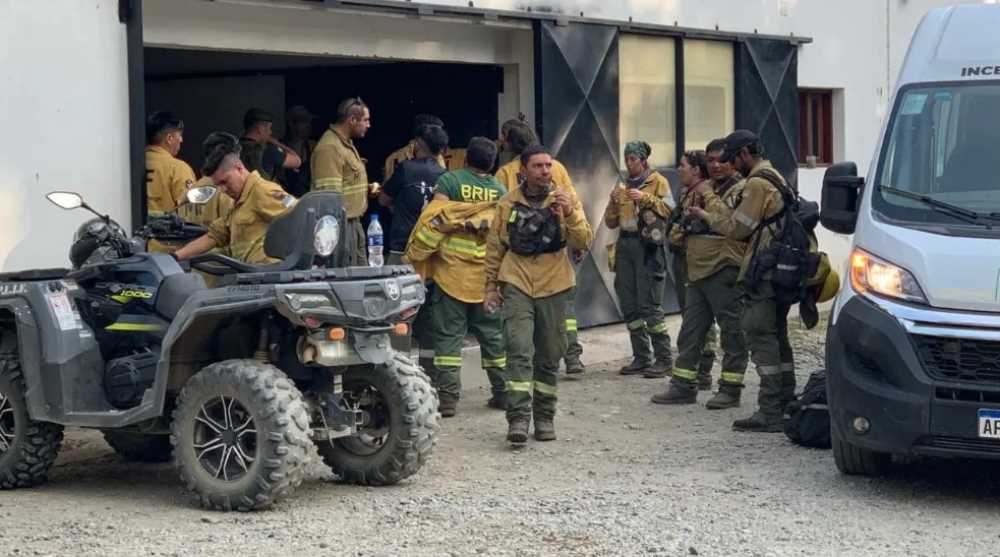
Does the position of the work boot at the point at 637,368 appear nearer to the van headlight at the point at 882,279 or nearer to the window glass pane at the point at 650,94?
the window glass pane at the point at 650,94

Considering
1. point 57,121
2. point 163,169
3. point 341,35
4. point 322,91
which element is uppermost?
point 341,35

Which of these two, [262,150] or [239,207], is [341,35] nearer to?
[262,150]

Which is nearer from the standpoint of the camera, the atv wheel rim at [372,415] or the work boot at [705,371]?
the atv wheel rim at [372,415]

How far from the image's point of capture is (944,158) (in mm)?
8266

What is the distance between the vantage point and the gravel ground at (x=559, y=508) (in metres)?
7.00

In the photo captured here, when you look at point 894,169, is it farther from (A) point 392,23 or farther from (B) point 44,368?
(A) point 392,23

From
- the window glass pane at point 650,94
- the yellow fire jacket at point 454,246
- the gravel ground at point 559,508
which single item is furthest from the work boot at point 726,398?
the window glass pane at point 650,94

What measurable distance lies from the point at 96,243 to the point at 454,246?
10.3 feet

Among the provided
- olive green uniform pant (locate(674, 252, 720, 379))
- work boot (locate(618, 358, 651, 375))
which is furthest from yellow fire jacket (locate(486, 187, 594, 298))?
work boot (locate(618, 358, 651, 375))

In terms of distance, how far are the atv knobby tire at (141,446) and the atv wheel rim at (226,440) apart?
4.26 feet

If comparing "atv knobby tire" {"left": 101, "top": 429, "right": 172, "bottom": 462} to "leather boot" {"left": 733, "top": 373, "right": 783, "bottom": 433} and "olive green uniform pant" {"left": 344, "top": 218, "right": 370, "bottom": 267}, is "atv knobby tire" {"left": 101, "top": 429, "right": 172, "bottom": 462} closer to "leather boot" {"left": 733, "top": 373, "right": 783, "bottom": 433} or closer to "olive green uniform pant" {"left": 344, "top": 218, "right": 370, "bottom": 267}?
"olive green uniform pant" {"left": 344, "top": 218, "right": 370, "bottom": 267}

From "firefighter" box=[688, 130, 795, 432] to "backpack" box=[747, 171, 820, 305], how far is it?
3cm

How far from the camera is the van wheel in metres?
8.29

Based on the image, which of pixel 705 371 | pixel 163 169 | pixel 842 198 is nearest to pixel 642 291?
pixel 705 371
